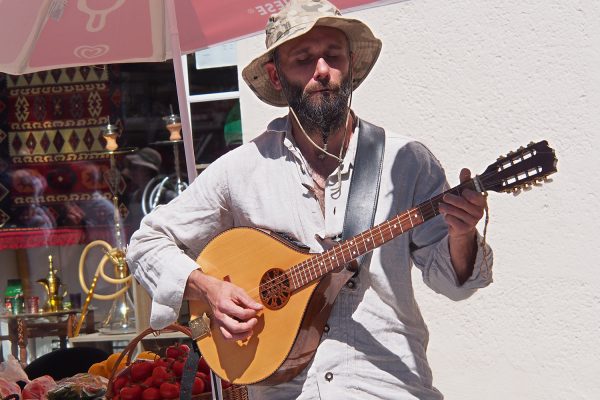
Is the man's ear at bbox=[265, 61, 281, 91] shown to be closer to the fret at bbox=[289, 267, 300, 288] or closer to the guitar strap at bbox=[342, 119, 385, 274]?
the guitar strap at bbox=[342, 119, 385, 274]

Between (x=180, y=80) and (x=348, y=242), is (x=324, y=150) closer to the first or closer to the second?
(x=348, y=242)

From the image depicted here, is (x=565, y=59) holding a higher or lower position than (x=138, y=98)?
lower

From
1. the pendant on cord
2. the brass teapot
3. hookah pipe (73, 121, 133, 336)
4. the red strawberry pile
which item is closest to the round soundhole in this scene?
the pendant on cord

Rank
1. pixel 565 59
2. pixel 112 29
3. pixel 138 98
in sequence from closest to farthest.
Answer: pixel 112 29
pixel 565 59
pixel 138 98

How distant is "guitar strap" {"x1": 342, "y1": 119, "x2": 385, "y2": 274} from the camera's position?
3365 mm

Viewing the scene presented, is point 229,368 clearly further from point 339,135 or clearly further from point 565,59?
point 565,59

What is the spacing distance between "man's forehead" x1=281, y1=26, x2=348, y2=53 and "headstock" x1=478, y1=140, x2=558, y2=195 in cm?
78

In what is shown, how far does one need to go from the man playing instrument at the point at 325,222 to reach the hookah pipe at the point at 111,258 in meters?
3.43

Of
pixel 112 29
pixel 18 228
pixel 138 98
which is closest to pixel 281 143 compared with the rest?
pixel 112 29

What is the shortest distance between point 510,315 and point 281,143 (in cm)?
226

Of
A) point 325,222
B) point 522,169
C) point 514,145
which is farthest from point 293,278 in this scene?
point 514,145

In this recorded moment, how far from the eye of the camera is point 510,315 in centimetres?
545

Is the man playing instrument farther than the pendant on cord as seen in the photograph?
No

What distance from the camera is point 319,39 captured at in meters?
3.51
